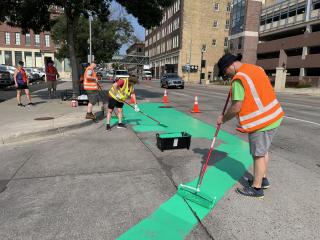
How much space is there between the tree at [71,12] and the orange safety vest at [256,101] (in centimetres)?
1065

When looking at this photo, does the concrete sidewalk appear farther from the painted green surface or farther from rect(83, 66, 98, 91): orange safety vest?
the painted green surface

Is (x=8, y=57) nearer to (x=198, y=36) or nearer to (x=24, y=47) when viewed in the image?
(x=24, y=47)

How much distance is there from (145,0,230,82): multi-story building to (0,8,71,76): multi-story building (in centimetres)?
2699

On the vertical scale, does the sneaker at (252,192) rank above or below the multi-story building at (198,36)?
below

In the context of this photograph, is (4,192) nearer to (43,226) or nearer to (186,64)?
(43,226)

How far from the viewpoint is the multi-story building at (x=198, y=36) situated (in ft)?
230

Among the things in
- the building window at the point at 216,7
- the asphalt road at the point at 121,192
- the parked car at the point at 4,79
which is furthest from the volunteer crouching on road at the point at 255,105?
the building window at the point at 216,7

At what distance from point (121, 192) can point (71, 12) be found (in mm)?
12793

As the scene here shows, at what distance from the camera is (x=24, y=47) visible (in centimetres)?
6147

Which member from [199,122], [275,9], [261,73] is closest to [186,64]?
[275,9]

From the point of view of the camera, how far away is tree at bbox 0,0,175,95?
14062 millimetres

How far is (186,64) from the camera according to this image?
70500mm

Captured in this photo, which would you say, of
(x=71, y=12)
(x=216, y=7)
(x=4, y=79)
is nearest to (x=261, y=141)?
(x=71, y=12)

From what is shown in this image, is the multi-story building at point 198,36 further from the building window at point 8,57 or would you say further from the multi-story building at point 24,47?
the building window at point 8,57
